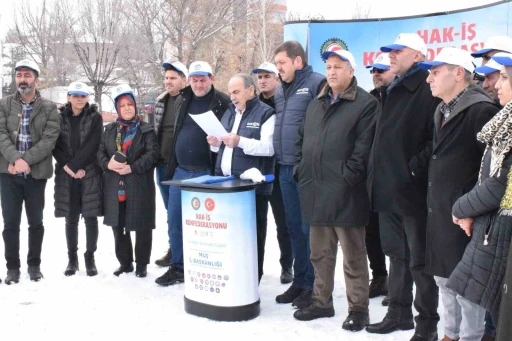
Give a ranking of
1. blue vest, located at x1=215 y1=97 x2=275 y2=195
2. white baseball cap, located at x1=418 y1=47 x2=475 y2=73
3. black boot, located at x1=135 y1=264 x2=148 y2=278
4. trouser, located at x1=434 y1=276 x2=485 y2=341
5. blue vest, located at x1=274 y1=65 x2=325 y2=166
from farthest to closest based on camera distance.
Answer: black boot, located at x1=135 y1=264 x2=148 y2=278
blue vest, located at x1=215 y1=97 x2=275 y2=195
blue vest, located at x1=274 y1=65 x2=325 y2=166
white baseball cap, located at x1=418 y1=47 x2=475 y2=73
trouser, located at x1=434 y1=276 x2=485 y2=341

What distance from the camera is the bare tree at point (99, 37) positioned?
3047cm

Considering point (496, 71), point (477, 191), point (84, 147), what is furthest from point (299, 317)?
point (84, 147)

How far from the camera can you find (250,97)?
5551 millimetres

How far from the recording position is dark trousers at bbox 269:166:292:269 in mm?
6020

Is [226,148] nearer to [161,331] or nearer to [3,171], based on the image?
[161,331]

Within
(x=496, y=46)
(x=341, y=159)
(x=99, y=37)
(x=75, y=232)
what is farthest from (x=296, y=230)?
(x=99, y=37)

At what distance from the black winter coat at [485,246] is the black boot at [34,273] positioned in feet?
14.5

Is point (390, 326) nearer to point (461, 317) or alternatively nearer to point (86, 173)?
point (461, 317)

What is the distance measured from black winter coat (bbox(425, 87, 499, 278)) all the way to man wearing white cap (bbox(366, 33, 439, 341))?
0.27 metres

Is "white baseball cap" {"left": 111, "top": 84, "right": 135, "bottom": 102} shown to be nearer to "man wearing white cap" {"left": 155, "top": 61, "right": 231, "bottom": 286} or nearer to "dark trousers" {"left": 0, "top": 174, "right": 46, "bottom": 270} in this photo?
"man wearing white cap" {"left": 155, "top": 61, "right": 231, "bottom": 286}

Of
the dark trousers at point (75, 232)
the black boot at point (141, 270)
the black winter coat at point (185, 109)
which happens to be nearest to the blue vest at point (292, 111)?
the black winter coat at point (185, 109)

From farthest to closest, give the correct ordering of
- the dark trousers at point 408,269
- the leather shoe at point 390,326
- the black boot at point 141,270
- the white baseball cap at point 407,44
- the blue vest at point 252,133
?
the black boot at point 141,270
the blue vest at point 252,133
the leather shoe at point 390,326
the white baseball cap at point 407,44
the dark trousers at point 408,269

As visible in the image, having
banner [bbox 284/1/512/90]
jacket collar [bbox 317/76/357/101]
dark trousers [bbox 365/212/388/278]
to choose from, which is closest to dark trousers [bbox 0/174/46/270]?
jacket collar [bbox 317/76/357/101]

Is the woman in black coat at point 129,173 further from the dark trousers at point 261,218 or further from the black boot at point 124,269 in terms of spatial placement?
the dark trousers at point 261,218
